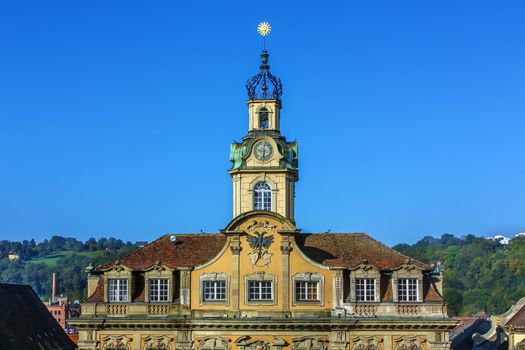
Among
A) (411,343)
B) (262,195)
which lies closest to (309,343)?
(411,343)

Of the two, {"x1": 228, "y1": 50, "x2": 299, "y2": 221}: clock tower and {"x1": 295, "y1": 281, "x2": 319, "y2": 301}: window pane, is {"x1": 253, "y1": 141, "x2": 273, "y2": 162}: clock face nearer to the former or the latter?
{"x1": 228, "y1": 50, "x2": 299, "y2": 221}: clock tower

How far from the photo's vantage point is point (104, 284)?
182 feet

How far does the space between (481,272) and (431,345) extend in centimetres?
13860

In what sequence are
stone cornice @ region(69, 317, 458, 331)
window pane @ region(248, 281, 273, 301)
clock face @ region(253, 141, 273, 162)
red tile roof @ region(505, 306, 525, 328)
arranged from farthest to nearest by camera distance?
red tile roof @ region(505, 306, 525, 328), clock face @ region(253, 141, 273, 162), window pane @ region(248, 281, 273, 301), stone cornice @ region(69, 317, 458, 331)

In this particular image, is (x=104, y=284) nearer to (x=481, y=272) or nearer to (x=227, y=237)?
(x=227, y=237)

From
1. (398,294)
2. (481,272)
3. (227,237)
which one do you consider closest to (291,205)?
(227,237)

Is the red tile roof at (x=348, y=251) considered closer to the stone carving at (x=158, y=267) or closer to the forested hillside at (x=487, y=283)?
the stone carving at (x=158, y=267)

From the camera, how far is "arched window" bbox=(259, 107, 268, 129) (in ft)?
198

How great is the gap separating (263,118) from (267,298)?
526 inches

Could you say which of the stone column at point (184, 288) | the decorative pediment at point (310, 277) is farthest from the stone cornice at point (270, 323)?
the decorative pediment at point (310, 277)

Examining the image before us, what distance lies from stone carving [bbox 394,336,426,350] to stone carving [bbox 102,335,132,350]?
1724 centimetres

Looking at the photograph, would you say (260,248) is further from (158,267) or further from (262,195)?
(158,267)

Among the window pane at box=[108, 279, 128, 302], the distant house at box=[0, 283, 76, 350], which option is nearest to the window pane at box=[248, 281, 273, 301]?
the window pane at box=[108, 279, 128, 302]

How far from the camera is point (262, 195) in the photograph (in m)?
59.5
